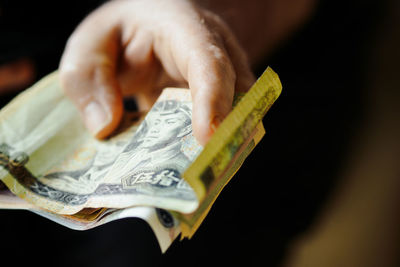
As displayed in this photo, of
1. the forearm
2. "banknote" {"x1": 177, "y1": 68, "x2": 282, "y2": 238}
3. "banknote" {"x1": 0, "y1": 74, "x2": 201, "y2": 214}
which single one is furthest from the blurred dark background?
"banknote" {"x1": 177, "y1": 68, "x2": 282, "y2": 238}

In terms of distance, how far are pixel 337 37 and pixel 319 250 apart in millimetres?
965

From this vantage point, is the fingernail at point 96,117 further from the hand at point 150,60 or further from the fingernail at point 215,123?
the fingernail at point 215,123

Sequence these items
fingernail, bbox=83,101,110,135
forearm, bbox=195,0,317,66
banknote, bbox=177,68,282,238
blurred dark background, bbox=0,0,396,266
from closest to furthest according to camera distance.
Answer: banknote, bbox=177,68,282,238
fingernail, bbox=83,101,110,135
blurred dark background, bbox=0,0,396,266
forearm, bbox=195,0,317,66

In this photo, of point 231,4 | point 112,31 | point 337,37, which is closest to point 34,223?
point 112,31

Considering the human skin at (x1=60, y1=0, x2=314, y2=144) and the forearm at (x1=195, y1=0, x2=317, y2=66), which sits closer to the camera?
the human skin at (x1=60, y1=0, x2=314, y2=144)

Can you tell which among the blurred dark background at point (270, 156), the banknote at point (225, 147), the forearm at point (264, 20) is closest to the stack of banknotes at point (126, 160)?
the banknote at point (225, 147)

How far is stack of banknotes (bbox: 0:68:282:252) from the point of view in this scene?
17.1 inches

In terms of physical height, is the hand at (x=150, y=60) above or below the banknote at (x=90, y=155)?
above

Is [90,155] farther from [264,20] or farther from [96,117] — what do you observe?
[264,20]

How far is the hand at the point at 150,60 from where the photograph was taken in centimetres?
46

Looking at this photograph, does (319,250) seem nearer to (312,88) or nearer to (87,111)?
(312,88)

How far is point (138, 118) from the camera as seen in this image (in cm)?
75

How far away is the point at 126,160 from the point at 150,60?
0.98ft

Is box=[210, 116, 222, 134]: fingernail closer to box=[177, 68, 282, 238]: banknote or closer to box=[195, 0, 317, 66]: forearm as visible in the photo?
box=[177, 68, 282, 238]: banknote
